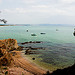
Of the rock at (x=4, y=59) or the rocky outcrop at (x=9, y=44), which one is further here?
the rocky outcrop at (x=9, y=44)

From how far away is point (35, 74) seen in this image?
1916 cm

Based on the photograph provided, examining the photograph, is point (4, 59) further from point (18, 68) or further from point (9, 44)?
point (9, 44)

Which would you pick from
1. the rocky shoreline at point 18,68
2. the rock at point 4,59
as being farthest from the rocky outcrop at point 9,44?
the rock at point 4,59

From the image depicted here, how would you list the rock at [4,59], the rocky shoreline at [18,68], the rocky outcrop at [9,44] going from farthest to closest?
the rocky outcrop at [9,44] < the rock at [4,59] < the rocky shoreline at [18,68]

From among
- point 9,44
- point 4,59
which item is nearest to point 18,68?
point 4,59

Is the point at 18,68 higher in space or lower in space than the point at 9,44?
lower

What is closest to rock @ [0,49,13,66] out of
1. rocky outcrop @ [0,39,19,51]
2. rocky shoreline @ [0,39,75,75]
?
rocky shoreline @ [0,39,75,75]

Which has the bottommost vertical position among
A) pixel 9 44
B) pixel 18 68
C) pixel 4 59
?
pixel 18 68

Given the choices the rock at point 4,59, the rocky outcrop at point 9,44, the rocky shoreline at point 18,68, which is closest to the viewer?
the rocky shoreline at point 18,68

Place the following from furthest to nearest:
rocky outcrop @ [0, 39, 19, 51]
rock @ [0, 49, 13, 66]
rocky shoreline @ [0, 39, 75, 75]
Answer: rocky outcrop @ [0, 39, 19, 51]
rock @ [0, 49, 13, 66]
rocky shoreline @ [0, 39, 75, 75]

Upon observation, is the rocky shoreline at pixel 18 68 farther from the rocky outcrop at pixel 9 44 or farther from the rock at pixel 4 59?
the rocky outcrop at pixel 9 44

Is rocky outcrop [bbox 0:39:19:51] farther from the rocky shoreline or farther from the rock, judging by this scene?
the rock

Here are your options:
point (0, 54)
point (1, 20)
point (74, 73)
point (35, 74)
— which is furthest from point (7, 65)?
point (74, 73)

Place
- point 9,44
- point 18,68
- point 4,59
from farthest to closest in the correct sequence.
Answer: point 9,44, point 4,59, point 18,68
